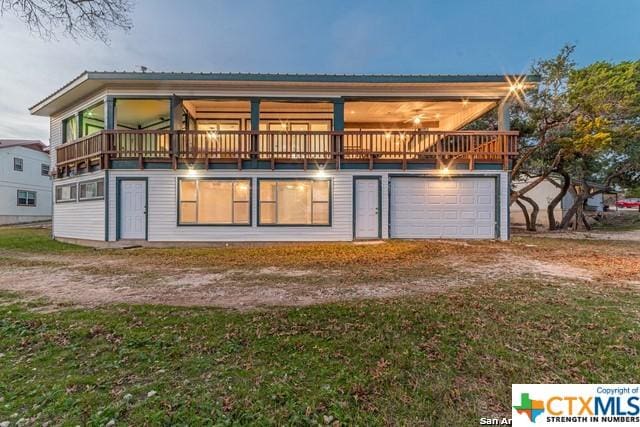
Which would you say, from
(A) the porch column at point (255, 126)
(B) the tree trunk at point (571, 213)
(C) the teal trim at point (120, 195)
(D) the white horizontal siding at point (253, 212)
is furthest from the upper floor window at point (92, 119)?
(B) the tree trunk at point (571, 213)

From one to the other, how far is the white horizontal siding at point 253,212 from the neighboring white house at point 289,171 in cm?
3

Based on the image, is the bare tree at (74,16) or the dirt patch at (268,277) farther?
the bare tree at (74,16)

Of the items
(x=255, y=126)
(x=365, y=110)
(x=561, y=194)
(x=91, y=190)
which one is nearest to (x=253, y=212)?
(x=255, y=126)

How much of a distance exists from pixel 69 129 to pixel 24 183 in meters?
17.4

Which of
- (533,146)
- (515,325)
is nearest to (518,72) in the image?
(533,146)

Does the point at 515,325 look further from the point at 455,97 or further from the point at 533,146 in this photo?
the point at 533,146

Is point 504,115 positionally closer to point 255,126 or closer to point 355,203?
point 355,203

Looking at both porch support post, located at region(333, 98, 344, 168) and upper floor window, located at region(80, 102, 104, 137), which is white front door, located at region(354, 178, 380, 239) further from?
upper floor window, located at region(80, 102, 104, 137)

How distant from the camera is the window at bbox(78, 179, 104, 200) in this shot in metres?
10.6

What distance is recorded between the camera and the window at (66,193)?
38.4ft

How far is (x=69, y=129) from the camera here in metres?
12.8

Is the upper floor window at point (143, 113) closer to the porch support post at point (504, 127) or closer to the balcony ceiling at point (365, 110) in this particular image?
the balcony ceiling at point (365, 110)

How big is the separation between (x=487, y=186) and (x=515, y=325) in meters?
8.46

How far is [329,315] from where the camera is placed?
11.9ft
